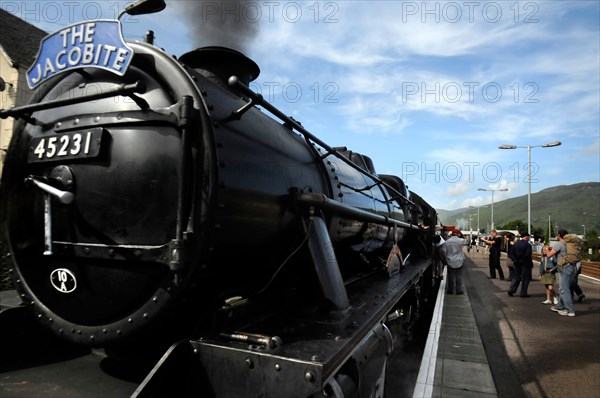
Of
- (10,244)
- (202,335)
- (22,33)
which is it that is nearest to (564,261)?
(202,335)

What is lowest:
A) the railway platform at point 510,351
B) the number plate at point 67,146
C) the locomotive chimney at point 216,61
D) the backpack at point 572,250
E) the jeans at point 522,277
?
the railway platform at point 510,351

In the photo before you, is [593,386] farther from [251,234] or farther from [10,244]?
[10,244]

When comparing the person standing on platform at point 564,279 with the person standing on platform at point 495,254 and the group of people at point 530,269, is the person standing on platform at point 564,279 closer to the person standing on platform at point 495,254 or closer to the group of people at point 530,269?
the group of people at point 530,269

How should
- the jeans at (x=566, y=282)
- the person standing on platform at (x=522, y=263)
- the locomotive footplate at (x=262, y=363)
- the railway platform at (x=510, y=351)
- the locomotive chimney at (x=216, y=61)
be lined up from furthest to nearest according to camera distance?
the person standing on platform at (x=522, y=263), the jeans at (x=566, y=282), the railway platform at (x=510, y=351), the locomotive chimney at (x=216, y=61), the locomotive footplate at (x=262, y=363)

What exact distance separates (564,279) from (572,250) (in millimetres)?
660

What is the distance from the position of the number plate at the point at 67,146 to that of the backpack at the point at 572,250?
913cm

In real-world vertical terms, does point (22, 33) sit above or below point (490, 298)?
above

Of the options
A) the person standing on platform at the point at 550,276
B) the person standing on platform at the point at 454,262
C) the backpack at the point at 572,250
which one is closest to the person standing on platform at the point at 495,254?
the person standing on platform at the point at 454,262

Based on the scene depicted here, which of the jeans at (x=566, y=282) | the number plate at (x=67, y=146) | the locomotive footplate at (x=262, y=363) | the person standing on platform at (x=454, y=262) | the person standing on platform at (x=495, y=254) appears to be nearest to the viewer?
the locomotive footplate at (x=262, y=363)

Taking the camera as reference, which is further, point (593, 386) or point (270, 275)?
point (593, 386)

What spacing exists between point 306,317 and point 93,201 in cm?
141

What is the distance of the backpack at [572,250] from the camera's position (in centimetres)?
823

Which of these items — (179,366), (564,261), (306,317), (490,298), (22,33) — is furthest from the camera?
(22,33)

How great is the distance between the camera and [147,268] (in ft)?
6.44
